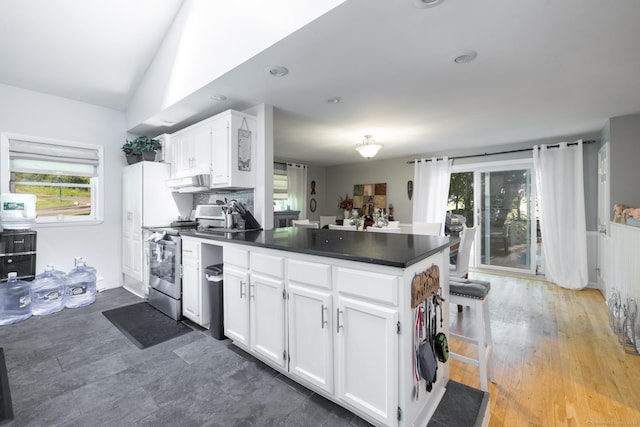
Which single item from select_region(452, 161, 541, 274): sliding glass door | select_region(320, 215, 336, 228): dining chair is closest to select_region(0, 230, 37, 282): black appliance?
select_region(320, 215, 336, 228): dining chair

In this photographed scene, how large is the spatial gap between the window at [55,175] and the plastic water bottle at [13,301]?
0.81m

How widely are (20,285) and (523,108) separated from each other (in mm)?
5720

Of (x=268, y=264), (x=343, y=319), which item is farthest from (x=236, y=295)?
(x=343, y=319)

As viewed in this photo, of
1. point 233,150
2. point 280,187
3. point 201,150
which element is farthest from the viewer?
point 280,187

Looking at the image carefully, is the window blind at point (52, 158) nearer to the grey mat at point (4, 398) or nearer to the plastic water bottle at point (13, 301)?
the plastic water bottle at point (13, 301)

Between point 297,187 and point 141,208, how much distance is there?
3747 mm

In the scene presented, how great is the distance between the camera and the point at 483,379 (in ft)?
5.92

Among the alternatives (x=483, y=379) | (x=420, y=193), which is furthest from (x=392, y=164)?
(x=483, y=379)

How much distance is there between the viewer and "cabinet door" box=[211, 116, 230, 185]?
2926mm

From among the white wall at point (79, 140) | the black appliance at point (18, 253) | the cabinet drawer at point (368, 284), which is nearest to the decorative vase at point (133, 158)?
the white wall at point (79, 140)

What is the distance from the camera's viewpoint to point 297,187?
6.86 m

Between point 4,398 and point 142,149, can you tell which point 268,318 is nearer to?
point 4,398

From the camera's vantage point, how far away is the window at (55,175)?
328cm

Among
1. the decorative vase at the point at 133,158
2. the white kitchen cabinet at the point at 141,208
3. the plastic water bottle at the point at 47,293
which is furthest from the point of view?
the decorative vase at the point at 133,158
